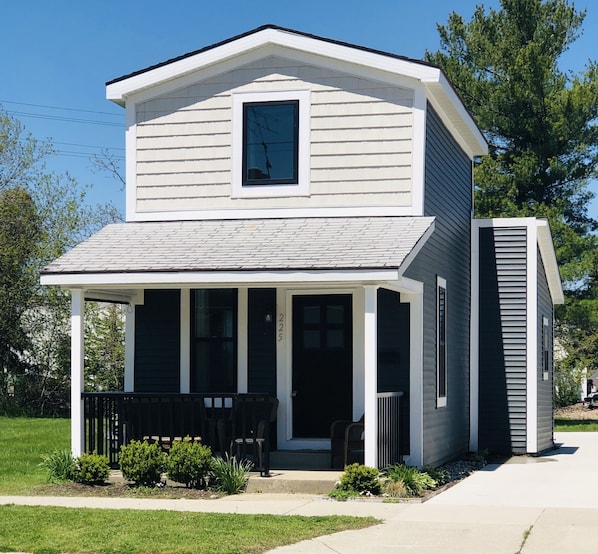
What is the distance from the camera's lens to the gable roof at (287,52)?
14.2 metres

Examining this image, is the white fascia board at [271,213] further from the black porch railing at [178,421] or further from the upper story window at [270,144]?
the black porch railing at [178,421]

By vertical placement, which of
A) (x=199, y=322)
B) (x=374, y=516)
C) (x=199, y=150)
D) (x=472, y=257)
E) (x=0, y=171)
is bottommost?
(x=374, y=516)

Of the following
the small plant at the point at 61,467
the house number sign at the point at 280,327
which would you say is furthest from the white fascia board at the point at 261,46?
the small plant at the point at 61,467

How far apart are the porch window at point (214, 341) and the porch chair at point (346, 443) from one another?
1.75 metres

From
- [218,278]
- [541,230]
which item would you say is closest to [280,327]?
→ [218,278]

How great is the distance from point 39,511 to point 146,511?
3.50 feet

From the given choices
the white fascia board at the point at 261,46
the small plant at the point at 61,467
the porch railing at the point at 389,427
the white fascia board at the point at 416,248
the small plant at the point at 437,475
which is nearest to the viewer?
the white fascia board at the point at 416,248

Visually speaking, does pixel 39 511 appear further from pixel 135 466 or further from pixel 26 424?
pixel 26 424

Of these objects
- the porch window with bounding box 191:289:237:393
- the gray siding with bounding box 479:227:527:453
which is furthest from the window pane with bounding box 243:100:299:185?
the gray siding with bounding box 479:227:527:453

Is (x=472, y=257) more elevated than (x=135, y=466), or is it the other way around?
(x=472, y=257)

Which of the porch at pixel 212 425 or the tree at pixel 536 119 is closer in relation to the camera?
the porch at pixel 212 425

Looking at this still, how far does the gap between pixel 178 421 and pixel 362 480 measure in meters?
3.15

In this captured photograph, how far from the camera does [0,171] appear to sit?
28.2 metres

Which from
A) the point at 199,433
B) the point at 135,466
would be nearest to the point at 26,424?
the point at 199,433
